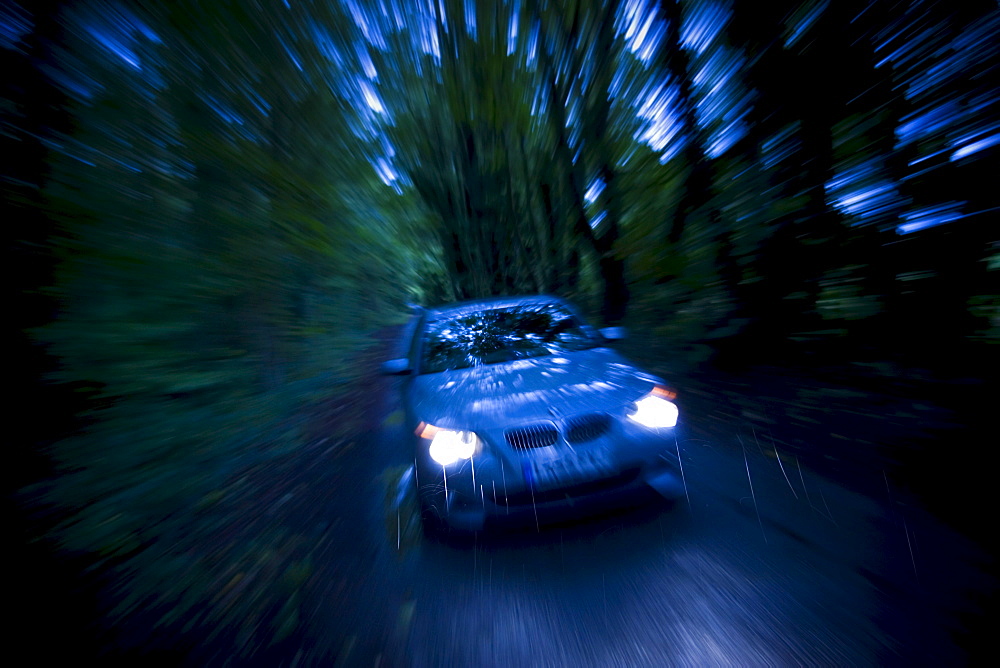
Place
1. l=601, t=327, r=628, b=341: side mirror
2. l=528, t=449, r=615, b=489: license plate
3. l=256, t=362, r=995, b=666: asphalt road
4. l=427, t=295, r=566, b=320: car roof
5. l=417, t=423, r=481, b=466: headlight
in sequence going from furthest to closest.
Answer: l=427, t=295, r=566, b=320: car roof
l=601, t=327, r=628, b=341: side mirror
l=417, t=423, r=481, b=466: headlight
l=528, t=449, r=615, b=489: license plate
l=256, t=362, r=995, b=666: asphalt road

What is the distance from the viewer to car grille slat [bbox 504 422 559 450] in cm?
212

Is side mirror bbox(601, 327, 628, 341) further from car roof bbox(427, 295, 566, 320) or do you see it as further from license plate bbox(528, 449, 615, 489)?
license plate bbox(528, 449, 615, 489)

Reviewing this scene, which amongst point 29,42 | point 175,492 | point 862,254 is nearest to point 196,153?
point 29,42

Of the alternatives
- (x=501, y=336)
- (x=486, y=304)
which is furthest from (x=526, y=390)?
(x=486, y=304)

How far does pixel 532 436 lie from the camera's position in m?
2.16

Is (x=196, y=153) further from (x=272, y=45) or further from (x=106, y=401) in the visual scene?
(x=272, y=45)

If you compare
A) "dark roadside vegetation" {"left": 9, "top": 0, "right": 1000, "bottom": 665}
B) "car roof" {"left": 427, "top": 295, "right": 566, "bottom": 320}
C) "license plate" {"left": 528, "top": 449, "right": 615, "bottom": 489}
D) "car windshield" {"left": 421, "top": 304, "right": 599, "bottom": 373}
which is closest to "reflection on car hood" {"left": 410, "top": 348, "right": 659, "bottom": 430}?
"car windshield" {"left": 421, "top": 304, "right": 599, "bottom": 373}

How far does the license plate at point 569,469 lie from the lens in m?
2.05

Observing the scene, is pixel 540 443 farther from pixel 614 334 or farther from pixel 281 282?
pixel 281 282

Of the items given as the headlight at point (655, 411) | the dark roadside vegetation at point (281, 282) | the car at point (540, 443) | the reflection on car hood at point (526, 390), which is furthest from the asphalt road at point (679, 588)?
the reflection on car hood at point (526, 390)

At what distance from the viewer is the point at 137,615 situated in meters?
2.01

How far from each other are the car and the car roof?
1.03 metres

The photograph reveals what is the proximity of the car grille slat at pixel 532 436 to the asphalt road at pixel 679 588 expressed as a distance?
0.57 metres

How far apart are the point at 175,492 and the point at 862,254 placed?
5.39 m
